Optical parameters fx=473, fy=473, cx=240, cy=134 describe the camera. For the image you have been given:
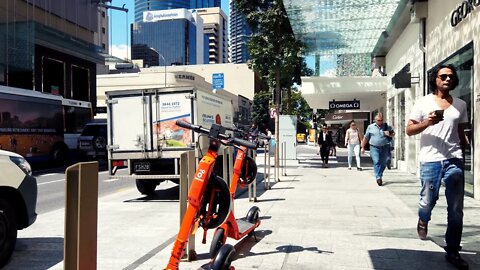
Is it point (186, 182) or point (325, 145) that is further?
point (325, 145)

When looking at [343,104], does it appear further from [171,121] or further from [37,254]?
[37,254]

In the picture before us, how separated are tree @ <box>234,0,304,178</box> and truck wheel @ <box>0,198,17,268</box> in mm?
13541

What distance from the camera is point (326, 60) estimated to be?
2358 centimetres

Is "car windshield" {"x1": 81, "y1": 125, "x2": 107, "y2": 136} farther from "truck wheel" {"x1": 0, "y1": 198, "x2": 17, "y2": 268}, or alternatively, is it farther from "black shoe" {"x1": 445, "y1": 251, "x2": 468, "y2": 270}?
"black shoe" {"x1": 445, "y1": 251, "x2": 468, "y2": 270}

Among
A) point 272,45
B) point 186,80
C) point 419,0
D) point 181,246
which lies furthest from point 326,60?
point 186,80

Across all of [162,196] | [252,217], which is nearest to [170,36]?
[162,196]

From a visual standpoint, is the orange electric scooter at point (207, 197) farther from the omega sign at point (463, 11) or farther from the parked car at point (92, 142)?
the parked car at point (92, 142)

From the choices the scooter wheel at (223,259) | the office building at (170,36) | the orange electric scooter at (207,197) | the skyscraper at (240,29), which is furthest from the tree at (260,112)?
the scooter wheel at (223,259)

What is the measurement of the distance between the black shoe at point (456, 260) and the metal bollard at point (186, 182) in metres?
2.61

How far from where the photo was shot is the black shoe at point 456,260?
4.54 metres

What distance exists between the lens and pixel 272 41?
1836 cm

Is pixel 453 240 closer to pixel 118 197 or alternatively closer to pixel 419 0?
pixel 118 197

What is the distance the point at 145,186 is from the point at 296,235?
19.2 ft

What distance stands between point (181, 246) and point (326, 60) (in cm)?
2076
